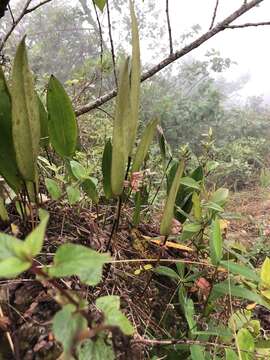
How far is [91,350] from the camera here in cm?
37

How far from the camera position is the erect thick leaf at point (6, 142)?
0.53m

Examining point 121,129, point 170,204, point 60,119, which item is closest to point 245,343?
point 170,204

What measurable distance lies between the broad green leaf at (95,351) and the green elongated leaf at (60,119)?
360 millimetres

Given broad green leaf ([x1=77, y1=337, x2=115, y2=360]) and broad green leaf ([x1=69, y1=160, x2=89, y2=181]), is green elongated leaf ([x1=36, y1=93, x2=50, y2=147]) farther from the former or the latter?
broad green leaf ([x1=77, y1=337, x2=115, y2=360])

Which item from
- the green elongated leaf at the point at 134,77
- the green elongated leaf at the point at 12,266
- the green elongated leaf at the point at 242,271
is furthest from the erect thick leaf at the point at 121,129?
the green elongated leaf at the point at 12,266

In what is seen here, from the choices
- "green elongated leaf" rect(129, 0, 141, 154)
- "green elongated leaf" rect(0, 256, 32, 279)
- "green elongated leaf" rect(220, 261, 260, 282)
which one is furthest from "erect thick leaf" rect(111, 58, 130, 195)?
"green elongated leaf" rect(0, 256, 32, 279)

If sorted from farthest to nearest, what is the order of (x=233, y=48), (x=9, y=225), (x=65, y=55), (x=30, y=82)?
(x=233, y=48) < (x=65, y=55) < (x=9, y=225) < (x=30, y=82)

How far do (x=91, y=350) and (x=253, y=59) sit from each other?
55.7 feet

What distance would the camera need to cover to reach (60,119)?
2.07ft

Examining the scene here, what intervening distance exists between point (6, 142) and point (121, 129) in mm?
166

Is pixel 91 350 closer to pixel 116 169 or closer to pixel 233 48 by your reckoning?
pixel 116 169

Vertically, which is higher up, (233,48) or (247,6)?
(233,48)

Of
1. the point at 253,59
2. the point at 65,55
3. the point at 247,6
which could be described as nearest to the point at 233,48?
the point at 253,59

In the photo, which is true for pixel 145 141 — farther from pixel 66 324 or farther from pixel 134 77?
pixel 66 324
